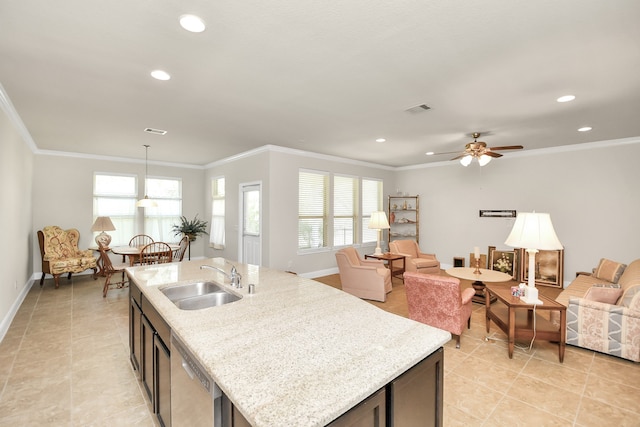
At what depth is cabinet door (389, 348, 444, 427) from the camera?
115cm

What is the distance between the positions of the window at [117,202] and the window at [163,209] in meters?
0.32

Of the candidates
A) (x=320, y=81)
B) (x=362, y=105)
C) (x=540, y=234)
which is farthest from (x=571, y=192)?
(x=320, y=81)

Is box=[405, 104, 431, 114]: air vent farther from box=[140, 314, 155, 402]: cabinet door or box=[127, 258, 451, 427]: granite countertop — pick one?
box=[140, 314, 155, 402]: cabinet door

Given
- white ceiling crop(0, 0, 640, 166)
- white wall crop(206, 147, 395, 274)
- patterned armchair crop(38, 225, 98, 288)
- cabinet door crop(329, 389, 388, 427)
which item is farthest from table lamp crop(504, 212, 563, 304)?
patterned armchair crop(38, 225, 98, 288)

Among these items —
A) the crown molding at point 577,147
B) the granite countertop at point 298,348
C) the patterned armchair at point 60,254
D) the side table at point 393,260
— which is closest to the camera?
the granite countertop at point 298,348

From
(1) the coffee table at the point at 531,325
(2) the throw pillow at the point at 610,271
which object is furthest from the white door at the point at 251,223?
(2) the throw pillow at the point at 610,271

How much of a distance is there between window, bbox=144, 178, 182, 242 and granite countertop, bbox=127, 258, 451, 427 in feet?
20.1

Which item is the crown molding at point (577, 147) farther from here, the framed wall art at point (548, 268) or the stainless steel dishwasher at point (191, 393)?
the stainless steel dishwasher at point (191, 393)

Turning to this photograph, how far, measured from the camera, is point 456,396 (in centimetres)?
235

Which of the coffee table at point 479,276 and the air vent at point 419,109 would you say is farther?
the coffee table at point 479,276

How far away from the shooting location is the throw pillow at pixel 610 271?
4.11m

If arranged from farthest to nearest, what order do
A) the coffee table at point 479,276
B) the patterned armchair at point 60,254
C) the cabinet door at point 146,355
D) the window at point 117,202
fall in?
1. the window at point 117,202
2. the patterned armchair at point 60,254
3. the coffee table at point 479,276
4. the cabinet door at point 146,355

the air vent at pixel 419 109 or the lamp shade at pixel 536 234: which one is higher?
the air vent at pixel 419 109

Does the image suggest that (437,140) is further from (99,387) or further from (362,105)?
(99,387)
